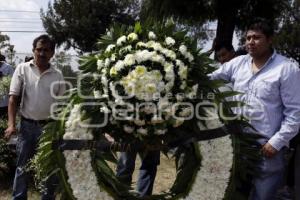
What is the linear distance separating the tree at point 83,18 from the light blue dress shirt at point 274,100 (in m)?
28.4

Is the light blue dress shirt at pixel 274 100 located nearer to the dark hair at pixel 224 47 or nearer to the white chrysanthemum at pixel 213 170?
the white chrysanthemum at pixel 213 170

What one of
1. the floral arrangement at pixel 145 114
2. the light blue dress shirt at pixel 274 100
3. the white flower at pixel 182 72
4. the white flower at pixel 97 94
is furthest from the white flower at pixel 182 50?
the light blue dress shirt at pixel 274 100

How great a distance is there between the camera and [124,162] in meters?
4.43

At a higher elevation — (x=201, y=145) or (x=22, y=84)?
(x=22, y=84)

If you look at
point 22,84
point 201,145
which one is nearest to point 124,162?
point 22,84

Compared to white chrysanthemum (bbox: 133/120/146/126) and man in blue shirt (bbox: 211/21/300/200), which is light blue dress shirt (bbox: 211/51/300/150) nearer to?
man in blue shirt (bbox: 211/21/300/200)

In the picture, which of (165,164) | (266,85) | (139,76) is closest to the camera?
(139,76)

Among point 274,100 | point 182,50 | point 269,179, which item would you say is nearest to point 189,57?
point 182,50

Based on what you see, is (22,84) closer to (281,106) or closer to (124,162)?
(124,162)

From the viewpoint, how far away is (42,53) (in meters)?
4.53

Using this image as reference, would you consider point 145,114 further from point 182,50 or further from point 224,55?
point 224,55

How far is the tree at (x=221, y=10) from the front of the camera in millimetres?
12330

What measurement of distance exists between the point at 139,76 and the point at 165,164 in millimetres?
3187

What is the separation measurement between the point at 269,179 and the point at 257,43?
1.01 meters
